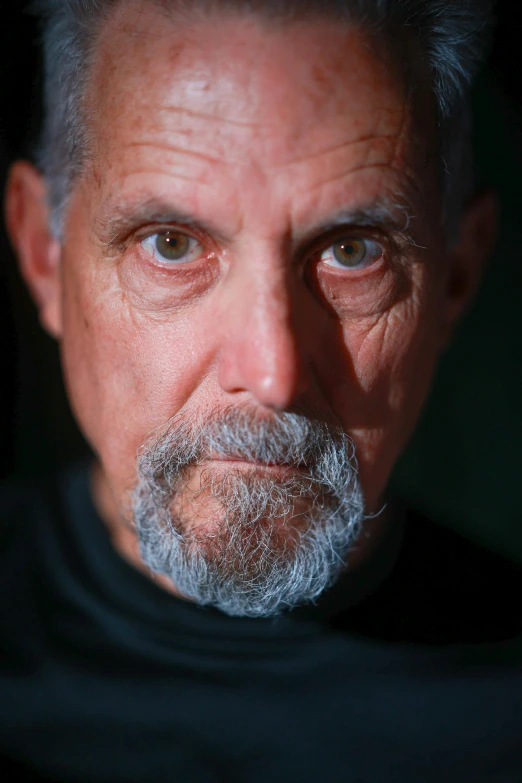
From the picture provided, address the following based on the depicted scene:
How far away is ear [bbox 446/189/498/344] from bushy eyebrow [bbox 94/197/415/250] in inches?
9.6

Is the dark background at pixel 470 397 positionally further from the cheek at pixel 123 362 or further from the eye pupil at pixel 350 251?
the eye pupil at pixel 350 251

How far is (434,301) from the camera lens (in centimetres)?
109

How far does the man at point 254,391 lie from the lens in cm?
90

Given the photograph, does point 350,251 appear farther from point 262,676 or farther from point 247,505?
point 262,676

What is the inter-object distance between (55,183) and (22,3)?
0.91 feet

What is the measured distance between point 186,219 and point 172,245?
0.07 meters

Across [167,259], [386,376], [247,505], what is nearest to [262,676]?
[247,505]

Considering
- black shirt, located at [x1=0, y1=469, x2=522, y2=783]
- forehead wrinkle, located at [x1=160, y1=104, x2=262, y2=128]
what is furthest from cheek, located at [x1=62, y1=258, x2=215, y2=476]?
black shirt, located at [x1=0, y1=469, x2=522, y2=783]

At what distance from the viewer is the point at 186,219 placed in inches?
35.6

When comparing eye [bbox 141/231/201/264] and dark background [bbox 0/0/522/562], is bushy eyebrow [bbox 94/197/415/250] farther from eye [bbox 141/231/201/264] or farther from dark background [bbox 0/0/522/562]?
dark background [bbox 0/0/522/562]

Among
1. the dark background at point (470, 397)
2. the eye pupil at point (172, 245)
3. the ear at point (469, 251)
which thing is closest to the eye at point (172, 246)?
the eye pupil at point (172, 245)

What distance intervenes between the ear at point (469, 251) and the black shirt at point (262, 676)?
415mm

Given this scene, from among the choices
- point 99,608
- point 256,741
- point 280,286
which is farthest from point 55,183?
point 256,741

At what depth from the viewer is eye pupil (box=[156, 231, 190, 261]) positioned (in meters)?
0.96
